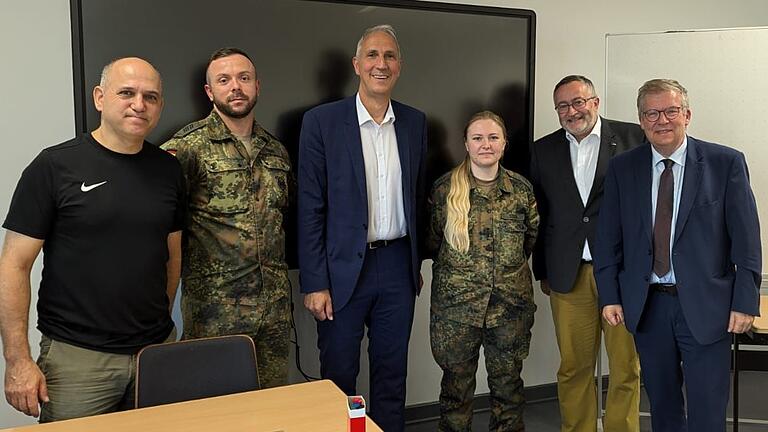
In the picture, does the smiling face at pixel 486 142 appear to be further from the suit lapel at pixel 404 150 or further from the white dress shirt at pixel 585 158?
the white dress shirt at pixel 585 158

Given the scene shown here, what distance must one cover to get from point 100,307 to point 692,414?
2308 mm

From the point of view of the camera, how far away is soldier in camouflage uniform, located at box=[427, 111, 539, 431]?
115 inches

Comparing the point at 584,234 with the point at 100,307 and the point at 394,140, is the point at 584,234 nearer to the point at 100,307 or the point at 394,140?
the point at 394,140

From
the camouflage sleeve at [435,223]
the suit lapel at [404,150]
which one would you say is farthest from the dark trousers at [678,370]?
the suit lapel at [404,150]

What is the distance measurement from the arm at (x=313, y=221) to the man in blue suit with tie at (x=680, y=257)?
122cm

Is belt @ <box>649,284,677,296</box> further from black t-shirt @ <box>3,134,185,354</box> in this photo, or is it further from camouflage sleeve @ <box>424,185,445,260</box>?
black t-shirt @ <box>3,134,185,354</box>

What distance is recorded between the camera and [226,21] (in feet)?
9.47

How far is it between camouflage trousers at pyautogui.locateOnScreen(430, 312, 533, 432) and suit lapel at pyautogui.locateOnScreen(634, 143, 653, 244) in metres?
0.67

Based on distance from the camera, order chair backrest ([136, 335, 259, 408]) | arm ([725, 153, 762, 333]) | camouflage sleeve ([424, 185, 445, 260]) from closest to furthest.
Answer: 1. chair backrest ([136, 335, 259, 408])
2. arm ([725, 153, 762, 333])
3. camouflage sleeve ([424, 185, 445, 260])

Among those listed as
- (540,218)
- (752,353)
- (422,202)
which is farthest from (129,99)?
(752,353)

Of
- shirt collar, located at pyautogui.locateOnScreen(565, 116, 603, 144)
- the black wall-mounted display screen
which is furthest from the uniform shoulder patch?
shirt collar, located at pyautogui.locateOnScreen(565, 116, 603, 144)

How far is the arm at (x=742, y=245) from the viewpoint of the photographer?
101 inches

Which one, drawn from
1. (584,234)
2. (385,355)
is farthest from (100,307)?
(584,234)

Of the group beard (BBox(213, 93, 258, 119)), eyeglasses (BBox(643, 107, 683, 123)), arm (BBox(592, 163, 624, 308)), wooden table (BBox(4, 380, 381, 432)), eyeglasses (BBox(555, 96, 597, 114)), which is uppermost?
eyeglasses (BBox(555, 96, 597, 114))
